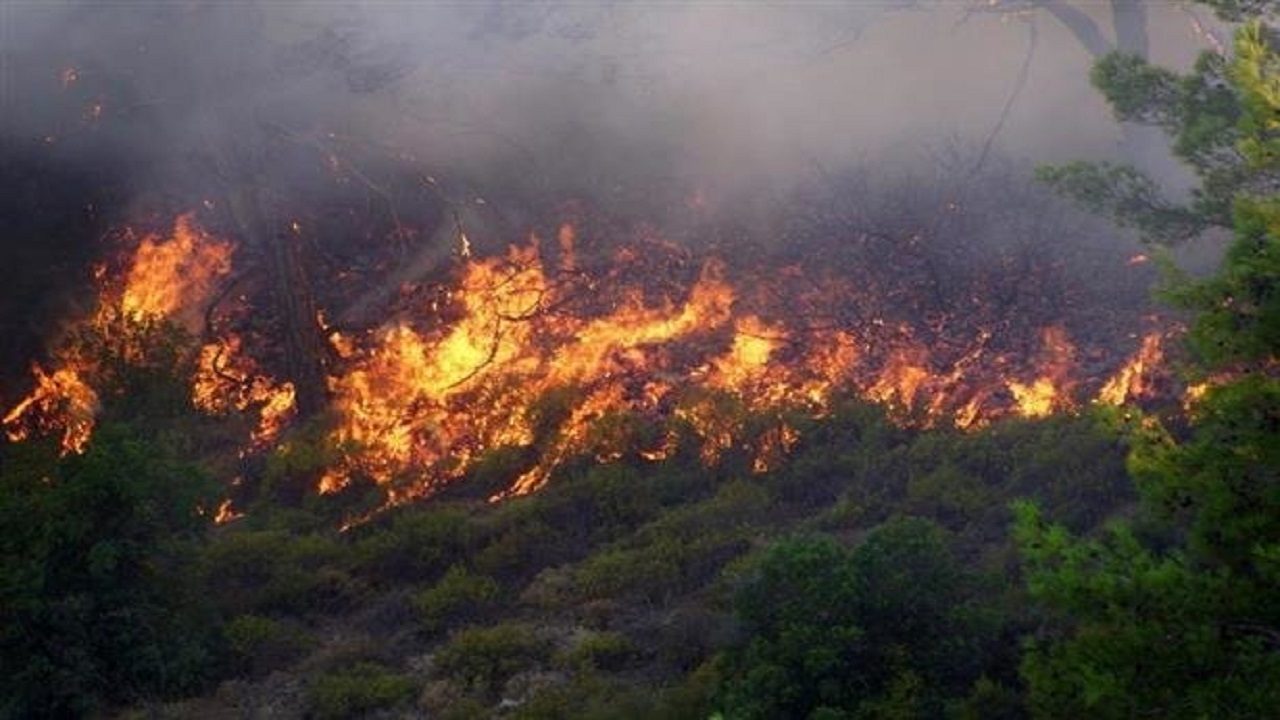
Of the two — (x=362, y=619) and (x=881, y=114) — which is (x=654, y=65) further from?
(x=362, y=619)

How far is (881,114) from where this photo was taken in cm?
1773

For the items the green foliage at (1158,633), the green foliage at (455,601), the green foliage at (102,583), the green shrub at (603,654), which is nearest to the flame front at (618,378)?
the green foliage at (455,601)

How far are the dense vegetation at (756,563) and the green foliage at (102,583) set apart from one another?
0.02 metres

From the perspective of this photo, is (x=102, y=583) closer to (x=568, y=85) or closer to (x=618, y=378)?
(x=618, y=378)

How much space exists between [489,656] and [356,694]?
0.79m

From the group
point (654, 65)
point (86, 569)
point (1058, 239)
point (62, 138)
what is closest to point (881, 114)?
point (654, 65)

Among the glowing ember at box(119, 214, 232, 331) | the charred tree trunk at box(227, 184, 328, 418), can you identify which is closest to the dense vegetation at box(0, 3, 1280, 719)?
the charred tree trunk at box(227, 184, 328, 418)

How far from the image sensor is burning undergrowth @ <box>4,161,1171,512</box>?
1118cm

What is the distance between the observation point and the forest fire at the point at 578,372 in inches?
437

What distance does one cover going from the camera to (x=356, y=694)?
799 cm

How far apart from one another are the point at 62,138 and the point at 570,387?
22.8 feet

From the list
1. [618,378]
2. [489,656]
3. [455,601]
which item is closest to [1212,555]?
[489,656]

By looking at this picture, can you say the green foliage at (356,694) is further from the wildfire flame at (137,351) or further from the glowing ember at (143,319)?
the glowing ember at (143,319)

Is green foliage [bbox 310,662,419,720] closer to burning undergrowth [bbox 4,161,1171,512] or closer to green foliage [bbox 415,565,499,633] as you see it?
green foliage [bbox 415,565,499,633]
